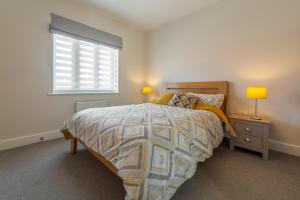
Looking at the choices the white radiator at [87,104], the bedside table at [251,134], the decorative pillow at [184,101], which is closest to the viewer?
the bedside table at [251,134]

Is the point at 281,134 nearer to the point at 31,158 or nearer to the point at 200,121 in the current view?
the point at 200,121

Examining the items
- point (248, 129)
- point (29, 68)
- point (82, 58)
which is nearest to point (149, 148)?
point (248, 129)

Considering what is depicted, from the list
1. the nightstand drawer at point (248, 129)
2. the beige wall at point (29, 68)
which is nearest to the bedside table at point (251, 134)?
the nightstand drawer at point (248, 129)

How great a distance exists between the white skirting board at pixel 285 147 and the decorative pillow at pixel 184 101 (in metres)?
1.38

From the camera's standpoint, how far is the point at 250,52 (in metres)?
2.50

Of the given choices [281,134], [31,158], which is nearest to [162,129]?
[31,158]

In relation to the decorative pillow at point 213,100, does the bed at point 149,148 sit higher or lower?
lower

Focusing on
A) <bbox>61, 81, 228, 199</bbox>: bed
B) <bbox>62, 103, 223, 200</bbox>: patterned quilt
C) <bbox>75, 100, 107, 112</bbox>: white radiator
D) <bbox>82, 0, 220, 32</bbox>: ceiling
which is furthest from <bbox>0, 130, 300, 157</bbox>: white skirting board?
<bbox>82, 0, 220, 32</bbox>: ceiling

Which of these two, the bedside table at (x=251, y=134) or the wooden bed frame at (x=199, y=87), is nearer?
the bedside table at (x=251, y=134)

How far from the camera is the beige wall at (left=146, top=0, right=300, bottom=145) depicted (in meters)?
2.18

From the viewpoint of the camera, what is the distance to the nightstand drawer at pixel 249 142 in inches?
82.6

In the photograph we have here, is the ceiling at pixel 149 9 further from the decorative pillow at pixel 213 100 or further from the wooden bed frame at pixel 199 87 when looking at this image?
the decorative pillow at pixel 213 100

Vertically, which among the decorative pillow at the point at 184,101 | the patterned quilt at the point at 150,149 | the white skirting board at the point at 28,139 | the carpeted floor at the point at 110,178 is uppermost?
the decorative pillow at the point at 184,101

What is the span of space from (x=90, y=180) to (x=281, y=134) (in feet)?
9.14
